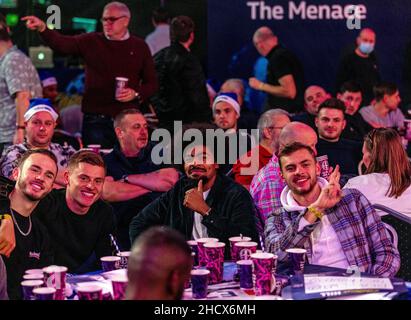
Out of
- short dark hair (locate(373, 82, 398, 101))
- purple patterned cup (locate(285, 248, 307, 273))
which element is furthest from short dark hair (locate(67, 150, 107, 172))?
short dark hair (locate(373, 82, 398, 101))

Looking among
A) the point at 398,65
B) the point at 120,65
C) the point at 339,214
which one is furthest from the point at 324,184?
the point at 398,65

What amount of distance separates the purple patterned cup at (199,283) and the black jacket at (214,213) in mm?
1162

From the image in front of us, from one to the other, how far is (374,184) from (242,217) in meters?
0.76

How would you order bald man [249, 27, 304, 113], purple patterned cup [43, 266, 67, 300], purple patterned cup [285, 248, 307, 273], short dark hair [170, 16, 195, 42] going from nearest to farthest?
purple patterned cup [43, 266, 67, 300]
purple patterned cup [285, 248, 307, 273]
short dark hair [170, 16, 195, 42]
bald man [249, 27, 304, 113]

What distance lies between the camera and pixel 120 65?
24.3ft

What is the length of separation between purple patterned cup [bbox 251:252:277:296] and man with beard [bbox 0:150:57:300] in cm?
118

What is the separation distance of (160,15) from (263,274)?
17.2 feet

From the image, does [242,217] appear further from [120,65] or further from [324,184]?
[120,65]

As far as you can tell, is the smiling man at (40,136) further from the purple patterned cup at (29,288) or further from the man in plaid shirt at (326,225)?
the purple patterned cup at (29,288)

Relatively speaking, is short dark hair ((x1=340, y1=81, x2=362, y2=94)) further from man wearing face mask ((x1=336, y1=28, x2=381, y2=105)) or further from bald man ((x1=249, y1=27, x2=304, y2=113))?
bald man ((x1=249, y1=27, x2=304, y2=113))

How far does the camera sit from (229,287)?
3805 mm

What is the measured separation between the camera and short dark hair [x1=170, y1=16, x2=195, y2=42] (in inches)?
303

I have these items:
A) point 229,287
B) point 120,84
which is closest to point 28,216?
point 229,287

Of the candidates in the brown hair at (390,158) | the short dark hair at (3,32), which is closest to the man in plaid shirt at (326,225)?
the brown hair at (390,158)
